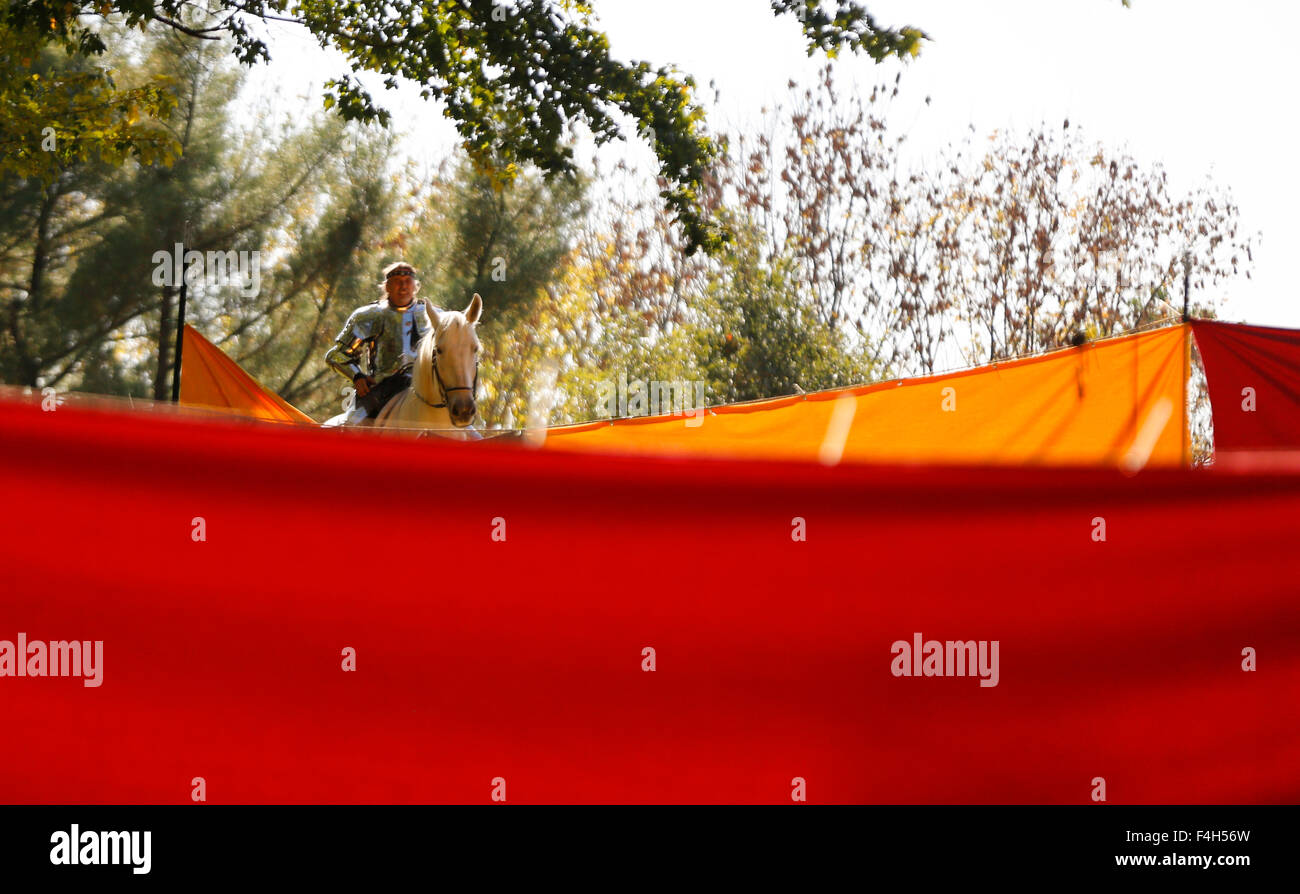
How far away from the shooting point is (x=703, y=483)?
91.3 inches

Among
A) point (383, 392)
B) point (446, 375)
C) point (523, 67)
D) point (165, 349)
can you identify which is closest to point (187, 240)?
point (165, 349)

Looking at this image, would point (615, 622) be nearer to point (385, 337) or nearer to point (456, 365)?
point (456, 365)

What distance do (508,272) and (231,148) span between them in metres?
5.17

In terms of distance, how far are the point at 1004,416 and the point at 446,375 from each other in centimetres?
321

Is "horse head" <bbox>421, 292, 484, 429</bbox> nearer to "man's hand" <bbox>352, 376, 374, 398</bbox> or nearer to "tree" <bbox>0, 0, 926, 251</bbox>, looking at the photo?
"man's hand" <bbox>352, 376, 374, 398</bbox>

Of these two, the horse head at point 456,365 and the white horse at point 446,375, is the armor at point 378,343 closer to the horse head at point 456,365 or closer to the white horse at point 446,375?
the white horse at point 446,375

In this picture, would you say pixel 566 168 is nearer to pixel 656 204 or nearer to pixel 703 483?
pixel 703 483

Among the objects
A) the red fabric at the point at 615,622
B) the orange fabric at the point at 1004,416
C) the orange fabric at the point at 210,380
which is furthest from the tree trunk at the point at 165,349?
the red fabric at the point at 615,622

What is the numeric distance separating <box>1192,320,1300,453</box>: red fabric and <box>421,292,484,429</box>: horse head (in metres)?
3.97

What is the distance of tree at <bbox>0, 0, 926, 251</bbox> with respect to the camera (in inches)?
466

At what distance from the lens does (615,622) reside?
2.29 m

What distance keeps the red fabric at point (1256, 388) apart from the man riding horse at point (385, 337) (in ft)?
17.2

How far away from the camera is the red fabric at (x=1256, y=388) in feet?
18.1

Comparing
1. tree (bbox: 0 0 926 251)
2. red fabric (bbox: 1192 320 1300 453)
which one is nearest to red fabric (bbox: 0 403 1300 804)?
red fabric (bbox: 1192 320 1300 453)
